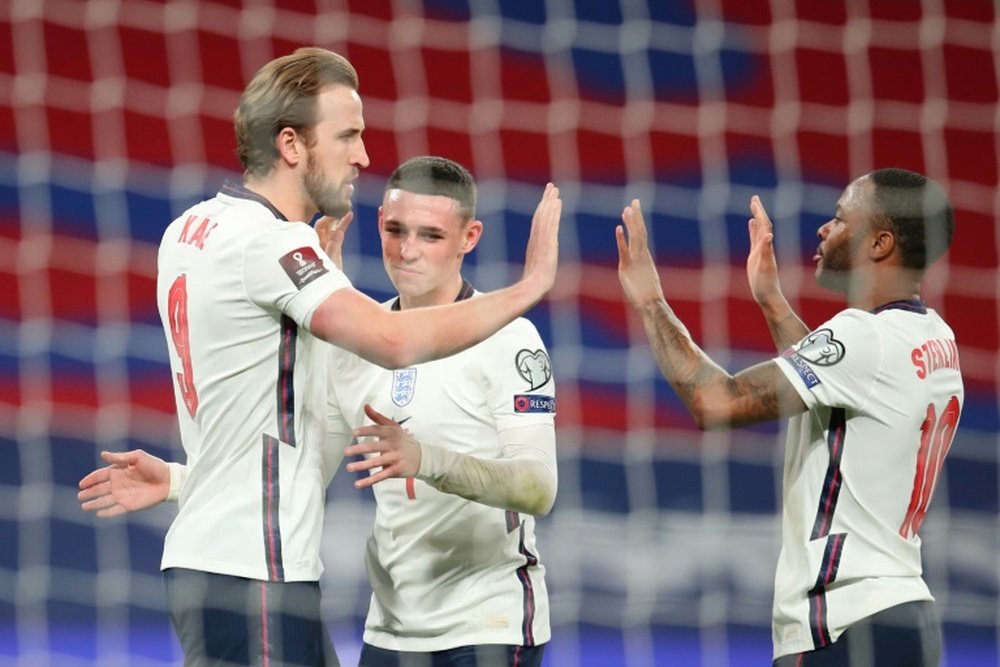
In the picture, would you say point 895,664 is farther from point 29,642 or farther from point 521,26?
point 521,26

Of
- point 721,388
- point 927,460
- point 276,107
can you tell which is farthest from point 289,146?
point 927,460

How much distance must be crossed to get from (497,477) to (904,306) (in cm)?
119

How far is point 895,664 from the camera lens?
356 cm

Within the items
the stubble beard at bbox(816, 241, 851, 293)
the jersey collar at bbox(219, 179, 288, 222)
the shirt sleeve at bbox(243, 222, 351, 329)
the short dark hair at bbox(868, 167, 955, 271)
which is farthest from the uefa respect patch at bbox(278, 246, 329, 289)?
the short dark hair at bbox(868, 167, 955, 271)

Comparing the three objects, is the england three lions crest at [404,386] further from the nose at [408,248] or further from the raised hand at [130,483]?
the raised hand at [130,483]

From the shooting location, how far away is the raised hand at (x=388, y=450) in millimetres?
3227

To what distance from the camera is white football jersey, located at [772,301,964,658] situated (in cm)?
358

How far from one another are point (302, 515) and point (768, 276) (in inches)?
65.0

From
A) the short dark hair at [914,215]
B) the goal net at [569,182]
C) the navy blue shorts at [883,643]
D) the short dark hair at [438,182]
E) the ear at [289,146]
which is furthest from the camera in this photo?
the goal net at [569,182]

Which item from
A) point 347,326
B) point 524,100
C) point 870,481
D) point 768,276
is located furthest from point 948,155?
point 347,326

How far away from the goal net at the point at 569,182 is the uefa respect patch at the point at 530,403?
139 inches

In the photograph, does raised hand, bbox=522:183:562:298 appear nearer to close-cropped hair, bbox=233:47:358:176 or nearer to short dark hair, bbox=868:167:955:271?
close-cropped hair, bbox=233:47:358:176

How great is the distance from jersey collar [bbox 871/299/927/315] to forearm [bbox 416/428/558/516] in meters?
0.97

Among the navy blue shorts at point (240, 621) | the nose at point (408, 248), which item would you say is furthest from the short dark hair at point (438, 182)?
A: the navy blue shorts at point (240, 621)
